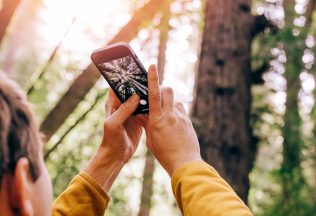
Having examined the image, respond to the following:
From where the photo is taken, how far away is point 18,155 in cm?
87

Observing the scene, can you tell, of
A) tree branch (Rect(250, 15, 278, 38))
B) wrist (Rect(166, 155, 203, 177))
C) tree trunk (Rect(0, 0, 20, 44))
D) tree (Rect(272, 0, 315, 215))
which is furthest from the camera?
tree (Rect(272, 0, 315, 215))

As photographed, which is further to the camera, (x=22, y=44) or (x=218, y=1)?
(x=22, y=44)

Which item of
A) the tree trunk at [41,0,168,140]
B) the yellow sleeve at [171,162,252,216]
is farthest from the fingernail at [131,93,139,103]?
the tree trunk at [41,0,168,140]

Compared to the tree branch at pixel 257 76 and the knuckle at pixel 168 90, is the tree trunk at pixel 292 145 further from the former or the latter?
the knuckle at pixel 168 90

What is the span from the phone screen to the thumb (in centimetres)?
2

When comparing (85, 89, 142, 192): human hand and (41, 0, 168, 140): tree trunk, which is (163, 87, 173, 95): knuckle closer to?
(85, 89, 142, 192): human hand

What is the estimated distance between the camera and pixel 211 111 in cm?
383

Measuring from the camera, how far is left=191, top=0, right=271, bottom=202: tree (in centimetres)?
374

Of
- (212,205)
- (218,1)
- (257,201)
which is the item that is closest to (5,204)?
(212,205)

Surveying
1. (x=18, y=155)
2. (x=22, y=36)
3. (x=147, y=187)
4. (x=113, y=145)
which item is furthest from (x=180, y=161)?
(x=22, y=36)

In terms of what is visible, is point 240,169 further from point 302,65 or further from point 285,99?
point 285,99

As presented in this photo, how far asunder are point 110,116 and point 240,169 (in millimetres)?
2398

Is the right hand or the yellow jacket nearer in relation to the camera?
the yellow jacket

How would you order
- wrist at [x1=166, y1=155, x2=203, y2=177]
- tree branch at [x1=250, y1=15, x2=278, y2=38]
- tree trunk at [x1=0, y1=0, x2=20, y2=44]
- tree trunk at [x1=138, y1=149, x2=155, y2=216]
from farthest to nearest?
tree trunk at [x1=138, y1=149, x2=155, y2=216] < tree branch at [x1=250, y1=15, x2=278, y2=38] < tree trunk at [x1=0, y1=0, x2=20, y2=44] < wrist at [x1=166, y1=155, x2=203, y2=177]
